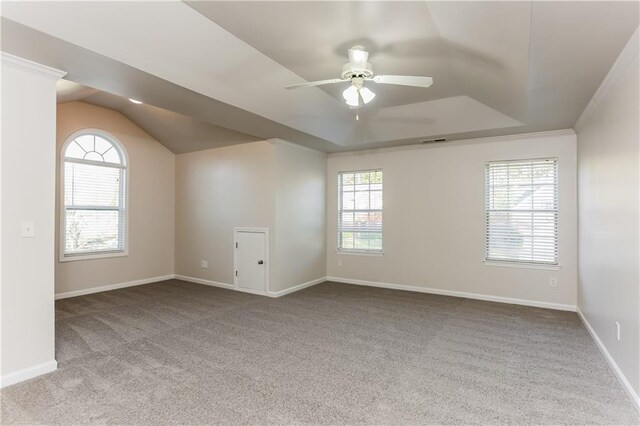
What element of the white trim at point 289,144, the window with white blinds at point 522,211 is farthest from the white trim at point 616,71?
the white trim at point 289,144

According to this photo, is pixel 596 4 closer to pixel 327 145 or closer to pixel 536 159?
pixel 536 159

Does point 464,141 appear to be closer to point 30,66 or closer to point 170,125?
point 170,125

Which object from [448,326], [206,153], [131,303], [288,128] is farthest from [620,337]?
[206,153]

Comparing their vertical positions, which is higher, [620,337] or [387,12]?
[387,12]

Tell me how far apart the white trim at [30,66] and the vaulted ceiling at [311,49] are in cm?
9

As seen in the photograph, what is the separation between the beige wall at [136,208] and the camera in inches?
210

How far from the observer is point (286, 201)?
18.2 feet

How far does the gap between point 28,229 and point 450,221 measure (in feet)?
16.9

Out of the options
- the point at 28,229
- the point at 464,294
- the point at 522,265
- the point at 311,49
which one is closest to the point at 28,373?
the point at 28,229

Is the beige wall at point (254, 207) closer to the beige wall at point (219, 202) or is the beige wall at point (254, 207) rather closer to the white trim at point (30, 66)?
the beige wall at point (219, 202)

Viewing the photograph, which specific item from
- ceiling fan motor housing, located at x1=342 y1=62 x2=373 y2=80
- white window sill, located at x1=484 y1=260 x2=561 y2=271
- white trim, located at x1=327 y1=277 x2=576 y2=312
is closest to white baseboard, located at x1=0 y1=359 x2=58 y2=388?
ceiling fan motor housing, located at x1=342 y1=62 x2=373 y2=80

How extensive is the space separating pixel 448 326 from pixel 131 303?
4.31m

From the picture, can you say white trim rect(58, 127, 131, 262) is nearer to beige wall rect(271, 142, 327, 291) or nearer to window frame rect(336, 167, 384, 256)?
beige wall rect(271, 142, 327, 291)

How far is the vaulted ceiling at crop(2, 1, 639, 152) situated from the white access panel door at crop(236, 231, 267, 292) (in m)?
2.03
